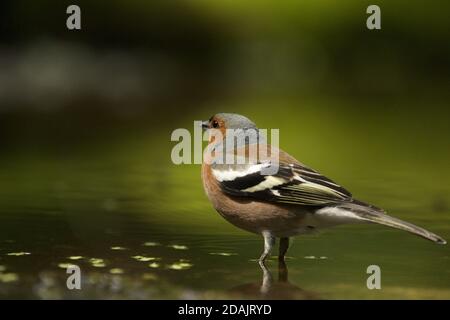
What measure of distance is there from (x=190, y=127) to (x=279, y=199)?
24.2ft

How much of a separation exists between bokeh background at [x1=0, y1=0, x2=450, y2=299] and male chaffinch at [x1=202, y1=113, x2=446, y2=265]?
0.26 m

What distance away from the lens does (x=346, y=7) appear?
71.7ft

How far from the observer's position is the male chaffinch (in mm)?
5680

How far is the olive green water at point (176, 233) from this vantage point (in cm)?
518

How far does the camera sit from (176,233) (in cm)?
654

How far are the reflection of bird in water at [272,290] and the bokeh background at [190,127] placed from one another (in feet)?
0.07

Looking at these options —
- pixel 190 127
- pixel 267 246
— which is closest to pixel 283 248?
pixel 267 246

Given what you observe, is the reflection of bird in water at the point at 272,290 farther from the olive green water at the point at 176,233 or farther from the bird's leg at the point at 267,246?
the bird's leg at the point at 267,246

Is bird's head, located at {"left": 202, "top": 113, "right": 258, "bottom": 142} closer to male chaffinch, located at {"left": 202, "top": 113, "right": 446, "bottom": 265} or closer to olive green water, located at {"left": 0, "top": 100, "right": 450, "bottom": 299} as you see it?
male chaffinch, located at {"left": 202, "top": 113, "right": 446, "bottom": 265}

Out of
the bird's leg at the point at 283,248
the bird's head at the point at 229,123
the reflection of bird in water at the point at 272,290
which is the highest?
the bird's head at the point at 229,123

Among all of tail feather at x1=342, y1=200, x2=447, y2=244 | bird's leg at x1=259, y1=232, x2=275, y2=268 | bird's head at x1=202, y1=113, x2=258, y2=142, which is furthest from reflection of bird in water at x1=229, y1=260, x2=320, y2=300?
bird's head at x1=202, y1=113, x2=258, y2=142

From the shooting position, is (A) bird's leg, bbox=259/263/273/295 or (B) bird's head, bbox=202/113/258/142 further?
(B) bird's head, bbox=202/113/258/142

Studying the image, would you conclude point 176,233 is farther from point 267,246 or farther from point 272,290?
point 272,290

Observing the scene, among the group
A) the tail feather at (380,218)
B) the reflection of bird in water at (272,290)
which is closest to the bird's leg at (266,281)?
the reflection of bird in water at (272,290)
